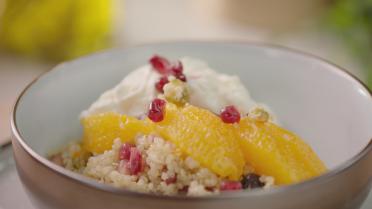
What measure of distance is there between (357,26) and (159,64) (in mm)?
1899

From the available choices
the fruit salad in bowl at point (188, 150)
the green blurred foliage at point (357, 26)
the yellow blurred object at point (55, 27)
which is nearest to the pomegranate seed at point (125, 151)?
the fruit salad in bowl at point (188, 150)

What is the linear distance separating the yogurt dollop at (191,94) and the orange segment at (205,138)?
198 mm

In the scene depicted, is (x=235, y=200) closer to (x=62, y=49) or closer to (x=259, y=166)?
(x=259, y=166)

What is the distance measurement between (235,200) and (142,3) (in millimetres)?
3164

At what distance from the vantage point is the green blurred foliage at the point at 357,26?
10.2ft

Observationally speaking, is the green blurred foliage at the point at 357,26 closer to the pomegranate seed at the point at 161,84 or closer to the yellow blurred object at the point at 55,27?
the yellow blurred object at the point at 55,27

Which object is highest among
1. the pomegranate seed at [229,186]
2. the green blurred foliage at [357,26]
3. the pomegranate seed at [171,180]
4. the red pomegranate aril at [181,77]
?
the red pomegranate aril at [181,77]

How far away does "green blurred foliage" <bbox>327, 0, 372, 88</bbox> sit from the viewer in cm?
312

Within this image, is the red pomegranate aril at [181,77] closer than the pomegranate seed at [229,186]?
No

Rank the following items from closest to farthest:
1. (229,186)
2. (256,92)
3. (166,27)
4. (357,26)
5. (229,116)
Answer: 1. (229,186)
2. (229,116)
3. (256,92)
4. (357,26)
5. (166,27)

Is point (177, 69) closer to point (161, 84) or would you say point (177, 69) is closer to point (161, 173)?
point (161, 84)

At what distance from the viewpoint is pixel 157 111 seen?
121cm

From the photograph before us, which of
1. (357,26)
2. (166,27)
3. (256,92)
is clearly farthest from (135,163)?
(166,27)

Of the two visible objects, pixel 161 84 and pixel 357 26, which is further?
pixel 357 26
